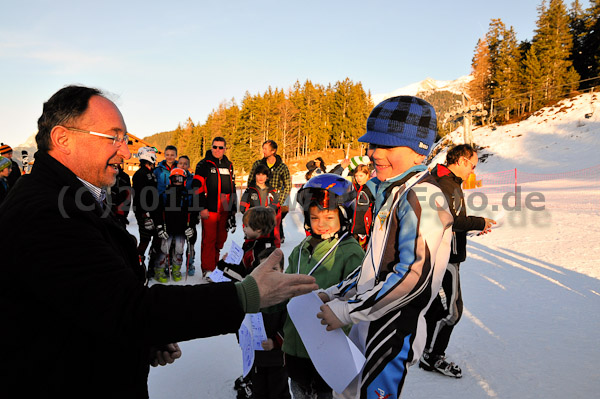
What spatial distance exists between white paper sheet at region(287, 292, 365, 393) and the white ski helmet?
18.5 feet

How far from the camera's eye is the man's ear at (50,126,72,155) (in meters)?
1.47

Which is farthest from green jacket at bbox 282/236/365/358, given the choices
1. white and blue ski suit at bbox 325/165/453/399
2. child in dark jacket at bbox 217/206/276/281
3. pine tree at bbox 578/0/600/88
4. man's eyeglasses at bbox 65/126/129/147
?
pine tree at bbox 578/0/600/88

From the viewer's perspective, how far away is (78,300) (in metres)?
1.13

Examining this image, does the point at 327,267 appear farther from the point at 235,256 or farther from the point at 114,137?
the point at 114,137

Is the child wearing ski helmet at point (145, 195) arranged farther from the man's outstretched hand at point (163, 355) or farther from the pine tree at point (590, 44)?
the pine tree at point (590, 44)

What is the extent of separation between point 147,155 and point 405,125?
19.1 ft

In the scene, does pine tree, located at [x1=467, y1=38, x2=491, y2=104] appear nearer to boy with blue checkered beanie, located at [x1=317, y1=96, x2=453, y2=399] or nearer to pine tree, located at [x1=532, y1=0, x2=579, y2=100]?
pine tree, located at [x1=532, y1=0, x2=579, y2=100]

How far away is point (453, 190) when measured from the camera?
3.75 m

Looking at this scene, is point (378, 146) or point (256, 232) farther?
point (256, 232)

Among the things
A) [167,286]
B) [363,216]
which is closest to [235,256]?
[167,286]

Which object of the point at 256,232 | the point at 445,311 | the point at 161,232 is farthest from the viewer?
the point at 161,232

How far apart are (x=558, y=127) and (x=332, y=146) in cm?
3517

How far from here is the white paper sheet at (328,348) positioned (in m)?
1.94

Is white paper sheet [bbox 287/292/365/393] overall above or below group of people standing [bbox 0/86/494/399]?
below
